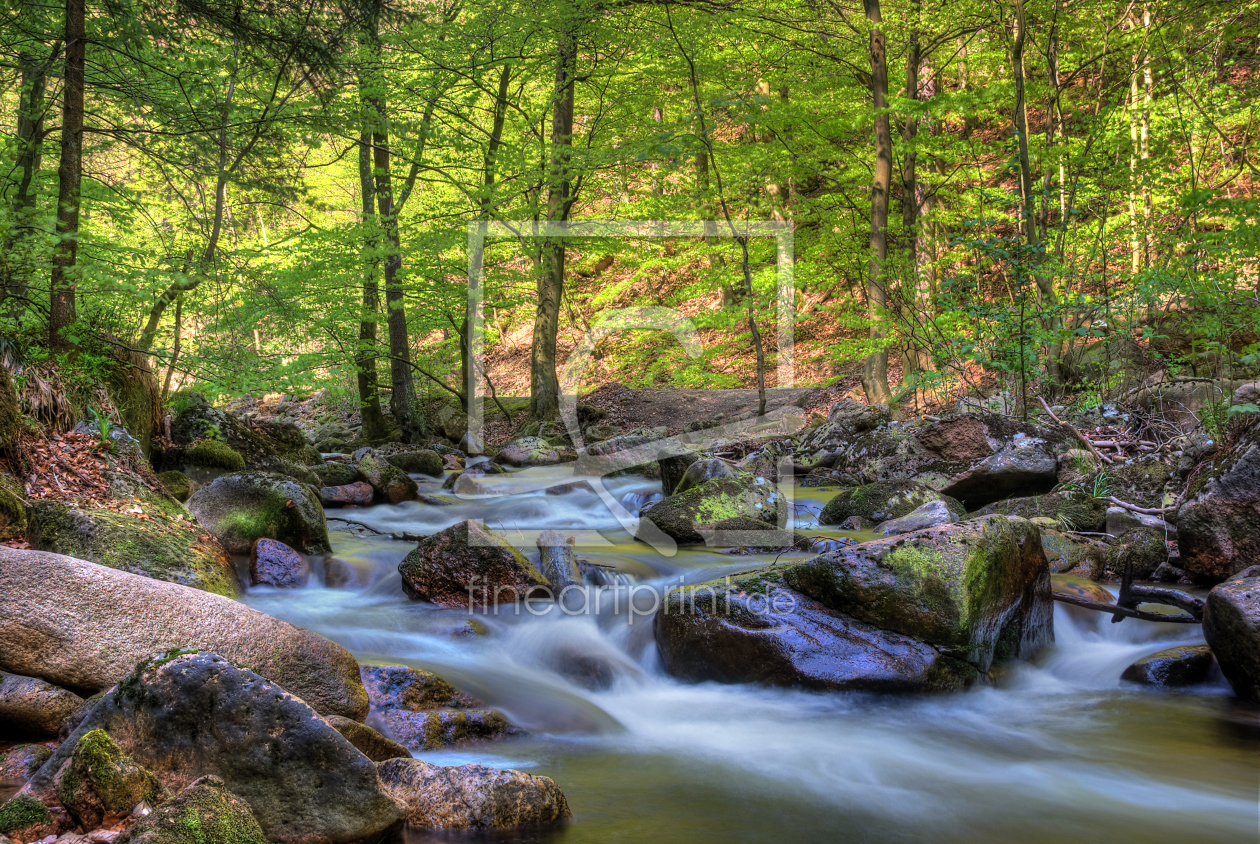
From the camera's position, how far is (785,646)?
14.4 feet

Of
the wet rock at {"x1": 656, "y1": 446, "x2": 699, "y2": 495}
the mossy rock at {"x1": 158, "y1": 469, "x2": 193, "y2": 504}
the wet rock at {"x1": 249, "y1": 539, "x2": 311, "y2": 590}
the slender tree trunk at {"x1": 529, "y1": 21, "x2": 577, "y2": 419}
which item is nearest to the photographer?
the wet rock at {"x1": 249, "y1": 539, "x2": 311, "y2": 590}

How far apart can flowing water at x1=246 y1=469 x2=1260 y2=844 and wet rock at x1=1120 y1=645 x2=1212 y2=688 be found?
76 millimetres

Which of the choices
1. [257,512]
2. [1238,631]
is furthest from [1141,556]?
[257,512]

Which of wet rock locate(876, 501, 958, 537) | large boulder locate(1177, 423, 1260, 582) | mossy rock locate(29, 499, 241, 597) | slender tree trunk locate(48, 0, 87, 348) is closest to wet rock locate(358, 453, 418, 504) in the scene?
slender tree trunk locate(48, 0, 87, 348)

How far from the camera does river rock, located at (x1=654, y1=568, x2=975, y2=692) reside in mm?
4270

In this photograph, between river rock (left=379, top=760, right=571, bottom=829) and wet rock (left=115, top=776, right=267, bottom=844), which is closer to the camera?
wet rock (left=115, top=776, right=267, bottom=844)

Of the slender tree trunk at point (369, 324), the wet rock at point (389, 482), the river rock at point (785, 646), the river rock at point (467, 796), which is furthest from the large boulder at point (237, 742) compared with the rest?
the slender tree trunk at point (369, 324)

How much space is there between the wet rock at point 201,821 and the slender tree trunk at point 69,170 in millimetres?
5101

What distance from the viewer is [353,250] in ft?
38.8

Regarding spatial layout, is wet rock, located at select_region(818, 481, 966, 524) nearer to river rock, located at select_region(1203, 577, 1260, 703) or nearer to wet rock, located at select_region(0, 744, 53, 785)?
river rock, located at select_region(1203, 577, 1260, 703)

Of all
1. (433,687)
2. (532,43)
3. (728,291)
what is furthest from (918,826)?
(728,291)

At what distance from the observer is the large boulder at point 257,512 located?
6.06m

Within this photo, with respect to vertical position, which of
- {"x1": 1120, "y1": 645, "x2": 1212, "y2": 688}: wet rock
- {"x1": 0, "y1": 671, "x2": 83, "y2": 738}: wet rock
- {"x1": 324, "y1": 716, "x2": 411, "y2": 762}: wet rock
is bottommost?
{"x1": 1120, "y1": 645, "x2": 1212, "y2": 688}: wet rock

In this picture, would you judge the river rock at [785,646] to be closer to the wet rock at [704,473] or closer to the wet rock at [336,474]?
the wet rock at [704,473]
